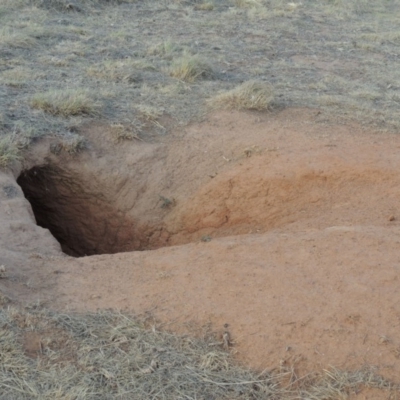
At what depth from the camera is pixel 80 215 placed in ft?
22.4

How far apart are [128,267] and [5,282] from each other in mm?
808

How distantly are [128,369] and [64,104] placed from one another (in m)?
4.17

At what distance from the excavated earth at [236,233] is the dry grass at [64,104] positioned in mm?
294

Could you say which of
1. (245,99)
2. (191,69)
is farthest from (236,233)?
(191,69)

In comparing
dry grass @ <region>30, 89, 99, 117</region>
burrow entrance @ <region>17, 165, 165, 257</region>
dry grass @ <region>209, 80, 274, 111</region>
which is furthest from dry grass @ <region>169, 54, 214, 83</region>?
burrow entrance @ <region>17, 165, 165, 257</region>

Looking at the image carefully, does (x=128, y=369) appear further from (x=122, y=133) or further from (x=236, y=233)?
(x=122, y=133)

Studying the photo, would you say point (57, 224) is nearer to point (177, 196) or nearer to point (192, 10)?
point (177, 196)

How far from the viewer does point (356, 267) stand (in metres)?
4.25

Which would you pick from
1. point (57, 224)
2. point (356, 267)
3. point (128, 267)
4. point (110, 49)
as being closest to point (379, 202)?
point (356, 267)

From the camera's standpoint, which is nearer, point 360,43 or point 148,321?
point 148,321

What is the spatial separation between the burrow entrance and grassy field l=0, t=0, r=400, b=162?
1.25ft

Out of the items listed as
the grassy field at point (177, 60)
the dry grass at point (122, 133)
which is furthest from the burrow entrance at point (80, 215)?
the dry grass at point (122, 133)

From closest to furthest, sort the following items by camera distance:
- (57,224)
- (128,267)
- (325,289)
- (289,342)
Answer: (289,342), (325,289), (128,267), (57,224)

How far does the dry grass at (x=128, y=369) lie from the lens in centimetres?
341
